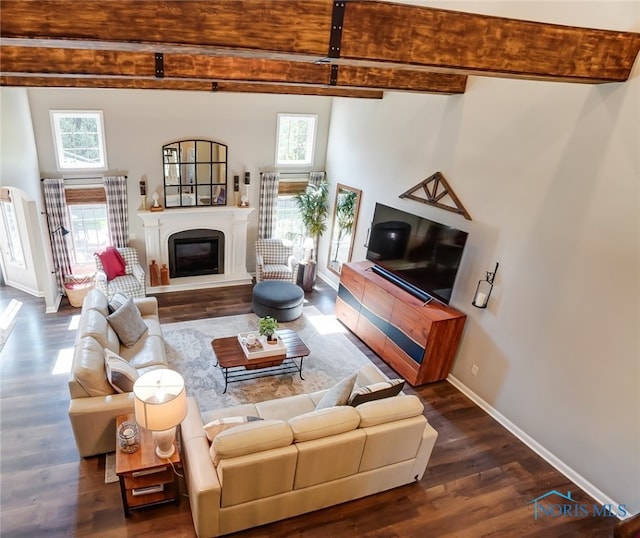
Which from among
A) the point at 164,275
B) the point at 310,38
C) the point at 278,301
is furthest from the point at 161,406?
the point at 164,275

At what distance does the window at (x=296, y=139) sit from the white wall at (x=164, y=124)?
0.42 feet

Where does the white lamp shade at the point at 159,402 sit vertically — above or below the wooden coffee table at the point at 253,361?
above

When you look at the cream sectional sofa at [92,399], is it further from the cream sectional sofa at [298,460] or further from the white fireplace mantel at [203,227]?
the white fireplace mantel at [203,227]

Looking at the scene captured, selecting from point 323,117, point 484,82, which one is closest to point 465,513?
point 484,82

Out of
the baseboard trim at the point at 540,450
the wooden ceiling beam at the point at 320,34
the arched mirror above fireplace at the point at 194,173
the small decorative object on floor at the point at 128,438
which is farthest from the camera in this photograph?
the arched mirror above fireplace at the point at 194,173

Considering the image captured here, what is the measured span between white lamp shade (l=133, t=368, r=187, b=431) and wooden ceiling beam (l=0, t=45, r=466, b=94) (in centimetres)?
294

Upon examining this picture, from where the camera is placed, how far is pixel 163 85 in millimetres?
5410

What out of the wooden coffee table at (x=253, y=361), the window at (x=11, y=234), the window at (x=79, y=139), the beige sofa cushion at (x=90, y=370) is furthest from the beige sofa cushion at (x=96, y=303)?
the window at (x=11, y=234)

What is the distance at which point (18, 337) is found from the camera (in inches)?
217

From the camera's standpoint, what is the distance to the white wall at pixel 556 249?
11.4 ft

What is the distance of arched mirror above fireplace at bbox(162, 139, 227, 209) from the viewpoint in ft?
22.8

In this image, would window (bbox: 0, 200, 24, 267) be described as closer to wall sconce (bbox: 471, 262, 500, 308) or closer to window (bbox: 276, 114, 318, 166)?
window (bbox: 276, 114, 318, 166)

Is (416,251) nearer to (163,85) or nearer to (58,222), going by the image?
(163,85)

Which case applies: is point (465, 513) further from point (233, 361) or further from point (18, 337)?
point (18, 337)
